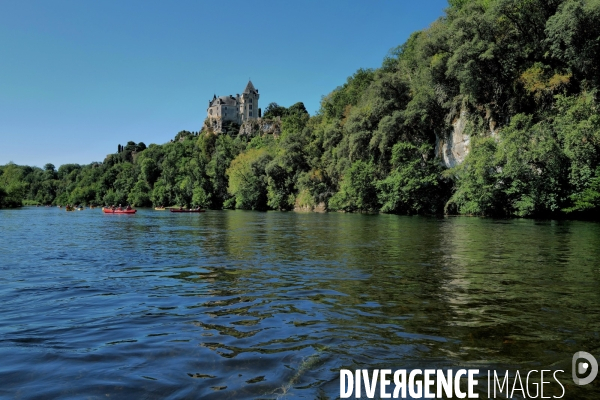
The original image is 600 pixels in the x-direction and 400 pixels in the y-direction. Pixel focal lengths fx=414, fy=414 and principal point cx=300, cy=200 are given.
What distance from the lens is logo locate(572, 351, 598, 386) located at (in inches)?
210

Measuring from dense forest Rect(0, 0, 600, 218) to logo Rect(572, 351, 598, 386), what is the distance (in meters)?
39.6

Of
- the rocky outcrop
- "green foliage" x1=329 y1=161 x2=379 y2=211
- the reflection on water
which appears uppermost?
the rocky outcrop

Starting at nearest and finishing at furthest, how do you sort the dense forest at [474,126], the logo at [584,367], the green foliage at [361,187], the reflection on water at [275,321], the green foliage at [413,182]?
the logo at [584,367]
the reflection on water at [275,321]
the dense forest at [474,126]
the green foliage at [413,182]
the green foliage at [361,187]

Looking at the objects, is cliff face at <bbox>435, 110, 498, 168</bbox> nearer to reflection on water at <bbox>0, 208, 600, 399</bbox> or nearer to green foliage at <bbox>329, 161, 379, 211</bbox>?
green foliage at <bbox>329, 161, 379, 211</bbox>

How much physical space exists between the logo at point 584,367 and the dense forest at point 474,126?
3955 cm

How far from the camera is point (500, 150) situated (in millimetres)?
46312

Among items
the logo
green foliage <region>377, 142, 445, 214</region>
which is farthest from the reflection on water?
green foliage <region>377, 142, 445, 214</region>

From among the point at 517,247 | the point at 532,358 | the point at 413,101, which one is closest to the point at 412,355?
the point at 532,358

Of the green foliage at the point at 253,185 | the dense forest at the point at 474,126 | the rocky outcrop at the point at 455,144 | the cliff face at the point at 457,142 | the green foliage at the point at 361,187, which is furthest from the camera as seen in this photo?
the green foliage at the point at 253,185

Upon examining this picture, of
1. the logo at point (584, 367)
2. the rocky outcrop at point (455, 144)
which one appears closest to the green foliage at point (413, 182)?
the rocky outcrop at point (455, 144)

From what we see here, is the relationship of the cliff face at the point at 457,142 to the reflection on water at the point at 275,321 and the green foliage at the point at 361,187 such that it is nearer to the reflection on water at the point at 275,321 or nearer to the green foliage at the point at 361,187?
the green foliage at the point at 361,187

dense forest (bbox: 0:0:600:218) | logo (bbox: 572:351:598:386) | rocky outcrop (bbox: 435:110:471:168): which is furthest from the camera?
rocky outcrop (bbox: 435:110:471:168)

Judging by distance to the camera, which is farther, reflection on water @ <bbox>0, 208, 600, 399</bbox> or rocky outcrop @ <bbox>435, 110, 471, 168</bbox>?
rocky outcrop @ <bbox>435, 110, 471, 168</bbox>

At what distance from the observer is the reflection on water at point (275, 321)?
5570 mm
